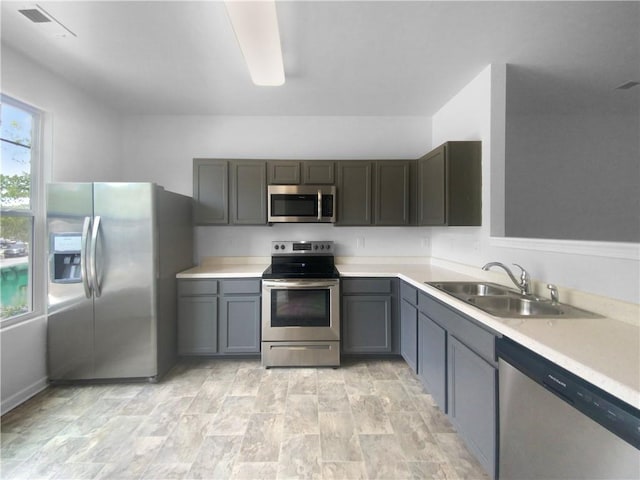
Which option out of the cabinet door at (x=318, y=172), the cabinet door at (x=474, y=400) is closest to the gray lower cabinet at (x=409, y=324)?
the cabinet door at (x=474, y=400)

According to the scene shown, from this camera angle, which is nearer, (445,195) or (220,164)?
(445,195)

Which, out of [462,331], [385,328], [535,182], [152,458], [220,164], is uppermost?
[220,164]

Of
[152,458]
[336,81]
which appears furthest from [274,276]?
[336,81]

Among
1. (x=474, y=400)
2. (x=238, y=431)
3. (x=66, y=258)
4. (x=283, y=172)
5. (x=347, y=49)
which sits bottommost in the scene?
(x=238, y=431)

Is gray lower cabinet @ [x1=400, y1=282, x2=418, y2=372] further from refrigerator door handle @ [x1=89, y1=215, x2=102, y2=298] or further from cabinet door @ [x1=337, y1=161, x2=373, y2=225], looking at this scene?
refrigerator door handle @ [x1=89, y1=215, x2=102, y2=298]

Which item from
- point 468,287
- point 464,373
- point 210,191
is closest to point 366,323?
point 468,287

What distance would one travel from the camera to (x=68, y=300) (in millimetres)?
2260

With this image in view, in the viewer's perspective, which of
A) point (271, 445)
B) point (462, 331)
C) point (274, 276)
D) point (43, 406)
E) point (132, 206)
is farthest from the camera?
point (274, 276)

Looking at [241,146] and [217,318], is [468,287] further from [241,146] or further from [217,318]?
[241,146]

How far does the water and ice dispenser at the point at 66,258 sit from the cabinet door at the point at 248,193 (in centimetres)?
134

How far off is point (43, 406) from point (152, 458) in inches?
48.6

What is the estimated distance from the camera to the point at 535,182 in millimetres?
2830

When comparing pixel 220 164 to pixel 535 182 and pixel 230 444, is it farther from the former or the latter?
pixel 535 182

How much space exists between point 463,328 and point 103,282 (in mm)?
2841
